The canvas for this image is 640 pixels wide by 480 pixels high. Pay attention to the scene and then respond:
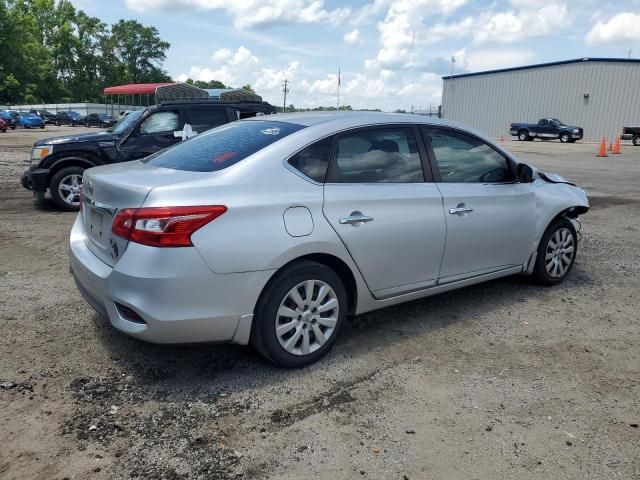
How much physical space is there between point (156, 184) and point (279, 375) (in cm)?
141

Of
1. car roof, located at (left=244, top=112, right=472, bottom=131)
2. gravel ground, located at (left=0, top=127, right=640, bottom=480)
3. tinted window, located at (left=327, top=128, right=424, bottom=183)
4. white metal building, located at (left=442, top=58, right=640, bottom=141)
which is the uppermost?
white metal building, located at (left=442, top=58, right=640, bottom=141)

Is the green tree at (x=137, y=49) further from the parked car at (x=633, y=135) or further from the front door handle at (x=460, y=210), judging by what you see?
the front door handle at (x=460, y=210)

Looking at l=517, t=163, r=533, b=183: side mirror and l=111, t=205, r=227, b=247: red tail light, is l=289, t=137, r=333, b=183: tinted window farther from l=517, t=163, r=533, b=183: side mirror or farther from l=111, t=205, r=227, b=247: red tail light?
l=517, t=163, r=533, b=183: side mirror

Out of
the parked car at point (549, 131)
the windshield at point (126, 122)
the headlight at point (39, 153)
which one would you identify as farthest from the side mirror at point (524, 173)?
the parked car at point (549, 131)

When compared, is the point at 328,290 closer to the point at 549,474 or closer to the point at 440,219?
the point at 440,219

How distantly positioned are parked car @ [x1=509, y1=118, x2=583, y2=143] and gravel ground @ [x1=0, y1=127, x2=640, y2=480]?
38584 millimetres

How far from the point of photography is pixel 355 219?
3.72m

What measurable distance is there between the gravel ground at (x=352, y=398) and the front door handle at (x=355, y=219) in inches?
36.9

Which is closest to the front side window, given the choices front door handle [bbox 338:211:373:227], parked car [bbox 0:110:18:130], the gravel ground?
the gravel ground

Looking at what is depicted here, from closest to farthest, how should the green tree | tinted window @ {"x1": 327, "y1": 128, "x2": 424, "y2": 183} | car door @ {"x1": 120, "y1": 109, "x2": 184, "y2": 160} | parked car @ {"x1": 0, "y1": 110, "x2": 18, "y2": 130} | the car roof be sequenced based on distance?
tinted window @ {"x1": 327, "y1": 128, "x2": 424, "y2": 183}
the car roof
car door @ {"x1": 120, "y1": 109, "x2": 184, "y2": 160}
parked car @ {"x1": 0, "y1": 110, "x2": 18, "y2": 130}
the green tree

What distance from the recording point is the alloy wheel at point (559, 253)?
534 centimetres

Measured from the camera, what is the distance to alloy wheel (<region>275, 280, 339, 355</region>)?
3.52 m

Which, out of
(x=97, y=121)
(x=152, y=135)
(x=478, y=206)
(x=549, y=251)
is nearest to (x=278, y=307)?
(x=478, y=206)

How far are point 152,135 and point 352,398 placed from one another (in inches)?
275
